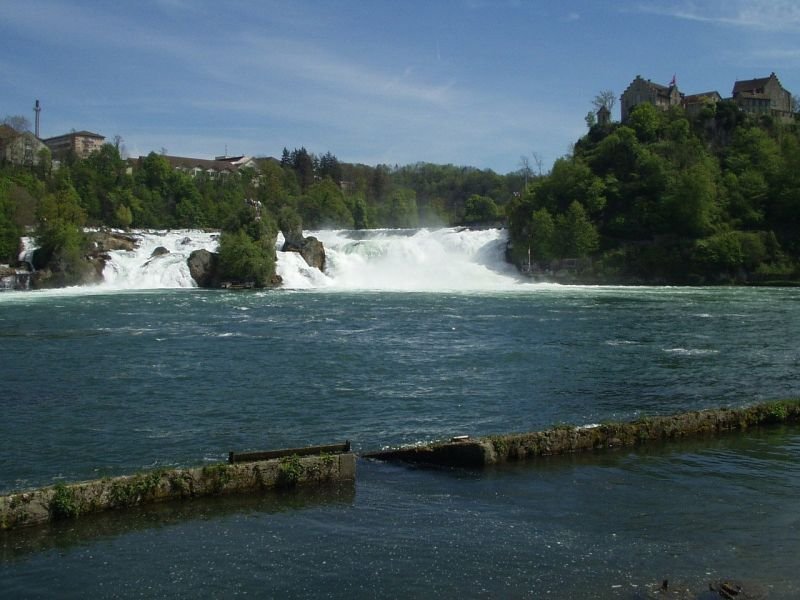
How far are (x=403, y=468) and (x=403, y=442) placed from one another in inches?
78.5

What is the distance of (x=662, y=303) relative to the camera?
46438 mm

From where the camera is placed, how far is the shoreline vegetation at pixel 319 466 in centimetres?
1086

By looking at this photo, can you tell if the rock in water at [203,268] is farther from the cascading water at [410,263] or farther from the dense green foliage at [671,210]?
the dense green foliage at [671,210]

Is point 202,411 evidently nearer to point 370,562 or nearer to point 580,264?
point 370,562

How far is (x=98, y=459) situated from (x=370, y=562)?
7108 millimetres

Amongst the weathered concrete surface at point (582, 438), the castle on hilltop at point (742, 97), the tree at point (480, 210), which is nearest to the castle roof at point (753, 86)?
the castle on hilltop at point (742, 97)

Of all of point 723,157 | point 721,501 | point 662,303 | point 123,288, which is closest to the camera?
point 721,501

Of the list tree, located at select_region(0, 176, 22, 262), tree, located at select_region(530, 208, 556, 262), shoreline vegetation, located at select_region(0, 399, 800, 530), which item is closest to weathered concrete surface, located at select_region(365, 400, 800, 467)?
shoreline vegetation, located at select_region(0, 399, 800, 530)

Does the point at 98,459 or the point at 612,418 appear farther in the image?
the point at 612,418

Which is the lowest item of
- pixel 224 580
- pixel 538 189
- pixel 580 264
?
pixel 224 580

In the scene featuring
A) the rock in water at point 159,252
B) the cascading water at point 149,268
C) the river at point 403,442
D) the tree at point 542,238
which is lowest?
the river at point 403,442

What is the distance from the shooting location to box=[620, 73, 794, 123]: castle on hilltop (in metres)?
100

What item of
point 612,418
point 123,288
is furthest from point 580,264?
point 612,418

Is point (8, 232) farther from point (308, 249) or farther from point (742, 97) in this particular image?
point (742, 97)
